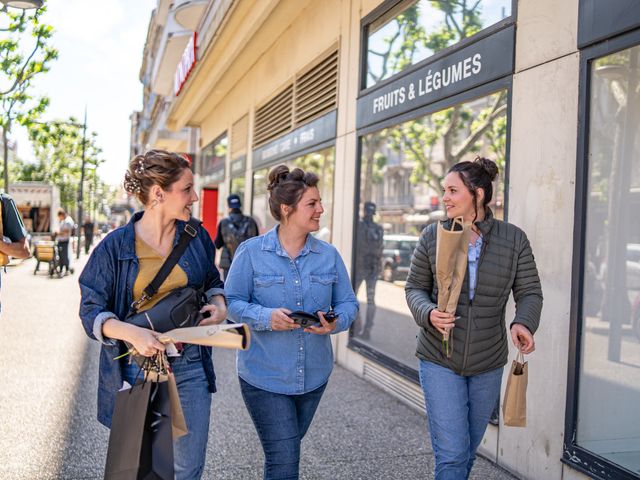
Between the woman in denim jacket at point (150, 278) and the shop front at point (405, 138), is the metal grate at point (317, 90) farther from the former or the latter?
the woman in denim jacket at point (150, 278)

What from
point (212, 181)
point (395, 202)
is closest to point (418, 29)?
point (395, 202)

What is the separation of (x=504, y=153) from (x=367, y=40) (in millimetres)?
2955

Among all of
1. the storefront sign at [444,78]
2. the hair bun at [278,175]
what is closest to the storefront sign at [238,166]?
the storefront sign at [444,78]

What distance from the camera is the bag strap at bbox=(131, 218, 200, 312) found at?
2.81 m

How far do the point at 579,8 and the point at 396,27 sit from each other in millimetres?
3475

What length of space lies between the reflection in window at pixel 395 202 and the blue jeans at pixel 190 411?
428 cm

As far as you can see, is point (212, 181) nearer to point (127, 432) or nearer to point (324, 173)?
point (324, 173)

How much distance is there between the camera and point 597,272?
398 centimetres

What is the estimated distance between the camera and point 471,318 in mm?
3221

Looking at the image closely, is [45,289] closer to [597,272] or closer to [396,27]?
[396,27]

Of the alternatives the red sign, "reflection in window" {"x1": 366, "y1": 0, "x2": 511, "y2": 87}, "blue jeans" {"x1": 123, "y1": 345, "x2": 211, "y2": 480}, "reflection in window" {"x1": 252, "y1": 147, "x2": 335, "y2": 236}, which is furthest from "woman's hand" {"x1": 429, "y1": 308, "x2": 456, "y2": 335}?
the red sign

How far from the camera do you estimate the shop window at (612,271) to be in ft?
12.4

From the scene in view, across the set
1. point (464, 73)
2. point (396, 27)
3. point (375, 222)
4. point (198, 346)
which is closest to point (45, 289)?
point (375, 222)

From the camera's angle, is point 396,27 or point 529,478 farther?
point 396,27
